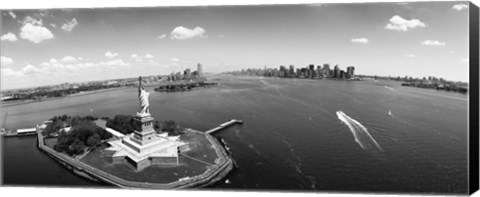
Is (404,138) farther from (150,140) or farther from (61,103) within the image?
(61,103)

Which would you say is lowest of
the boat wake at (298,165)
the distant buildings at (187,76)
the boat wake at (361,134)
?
the boat wake at (298,165)

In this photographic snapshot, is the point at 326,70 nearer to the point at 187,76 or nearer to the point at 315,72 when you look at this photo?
the point at 315,72

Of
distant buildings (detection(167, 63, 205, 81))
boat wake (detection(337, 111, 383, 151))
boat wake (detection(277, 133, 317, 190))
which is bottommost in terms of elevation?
boat wake (detection(277, 133, 317, 190))

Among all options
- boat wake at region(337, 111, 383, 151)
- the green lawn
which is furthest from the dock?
boat wake at region(337, 111, 383, 151)

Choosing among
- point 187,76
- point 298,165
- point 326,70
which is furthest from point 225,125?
point 326,70

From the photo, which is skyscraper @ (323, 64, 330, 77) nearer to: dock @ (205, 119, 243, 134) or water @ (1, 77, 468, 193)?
water @ (1, 77, 468, 193)

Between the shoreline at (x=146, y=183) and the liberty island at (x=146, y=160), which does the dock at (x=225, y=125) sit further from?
the shoreline at (x=146, y=183)

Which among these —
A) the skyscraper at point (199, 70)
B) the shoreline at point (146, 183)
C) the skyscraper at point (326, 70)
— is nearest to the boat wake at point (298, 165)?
the shoreline at point (146, 183)
